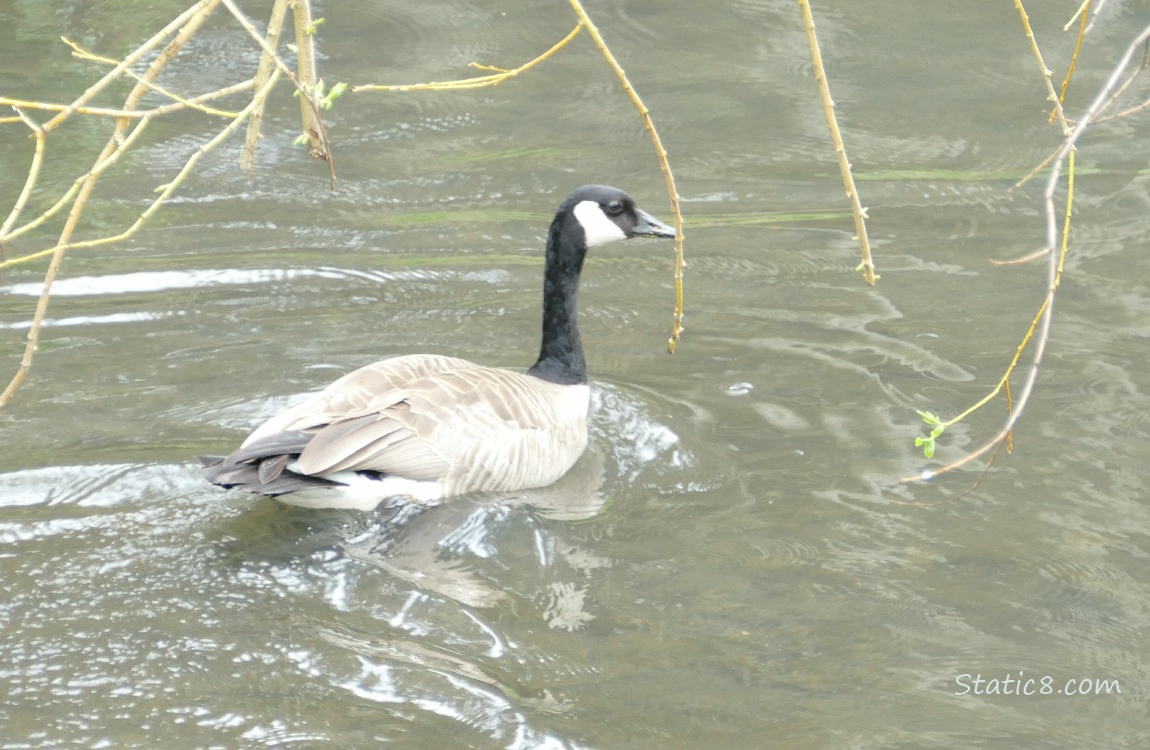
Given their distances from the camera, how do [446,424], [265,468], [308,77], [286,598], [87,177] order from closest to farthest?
[87,177] → [308,77] → [286,598] → [265,468] → [446,424]

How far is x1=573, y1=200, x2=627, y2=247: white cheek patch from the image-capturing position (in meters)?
7.05

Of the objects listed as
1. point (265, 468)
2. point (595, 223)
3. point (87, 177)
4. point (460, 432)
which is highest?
point (87, 177)

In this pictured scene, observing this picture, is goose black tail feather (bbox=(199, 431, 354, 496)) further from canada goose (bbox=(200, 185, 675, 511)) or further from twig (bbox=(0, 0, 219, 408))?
twig (bbox=(0, 0, 219, 408))

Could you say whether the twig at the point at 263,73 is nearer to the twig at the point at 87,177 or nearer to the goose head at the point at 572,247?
the twig at the point at 87,177

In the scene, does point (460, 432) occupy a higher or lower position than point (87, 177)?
lower

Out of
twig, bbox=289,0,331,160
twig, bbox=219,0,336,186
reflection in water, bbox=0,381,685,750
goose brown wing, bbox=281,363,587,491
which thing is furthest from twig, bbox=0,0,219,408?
goose brown wing, bbox=281,363,587,491

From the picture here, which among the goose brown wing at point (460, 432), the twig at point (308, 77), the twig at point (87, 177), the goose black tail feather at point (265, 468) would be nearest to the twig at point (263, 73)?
the twig at point (308, 77)

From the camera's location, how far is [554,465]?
6.74m

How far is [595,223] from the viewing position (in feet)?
23.2

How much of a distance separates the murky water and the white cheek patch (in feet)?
3.06

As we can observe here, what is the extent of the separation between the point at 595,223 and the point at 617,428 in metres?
1.12

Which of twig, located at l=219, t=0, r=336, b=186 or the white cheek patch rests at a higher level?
twig, located at l=219, t=0, r=336, b=186

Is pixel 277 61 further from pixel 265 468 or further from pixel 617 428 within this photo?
pixel 617 428

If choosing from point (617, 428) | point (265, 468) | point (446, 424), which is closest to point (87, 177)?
point (265, 468)
